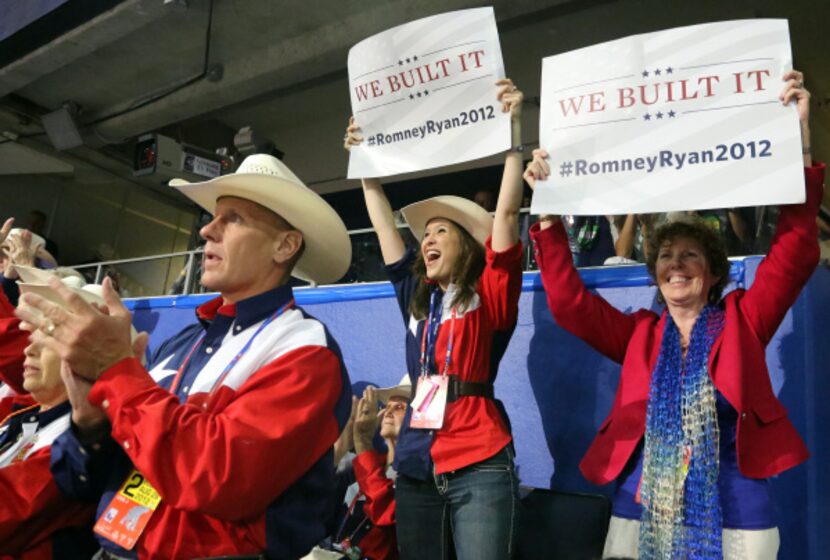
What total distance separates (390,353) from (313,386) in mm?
2169

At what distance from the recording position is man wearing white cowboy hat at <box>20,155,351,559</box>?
1.31 m

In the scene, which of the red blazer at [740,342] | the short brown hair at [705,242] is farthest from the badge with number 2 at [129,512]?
the short brown hair at [705,242]

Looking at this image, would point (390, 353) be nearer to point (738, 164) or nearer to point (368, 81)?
point (368, 81)

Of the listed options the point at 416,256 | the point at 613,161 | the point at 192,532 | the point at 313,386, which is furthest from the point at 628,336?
the point at 192,532

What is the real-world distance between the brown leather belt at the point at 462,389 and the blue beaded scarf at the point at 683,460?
52 centimetres

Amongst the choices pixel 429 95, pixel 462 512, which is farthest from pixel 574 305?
pixel 429 95

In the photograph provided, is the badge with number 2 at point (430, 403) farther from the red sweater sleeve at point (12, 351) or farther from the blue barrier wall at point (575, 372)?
the red sweater sleeve at point (12, 351)

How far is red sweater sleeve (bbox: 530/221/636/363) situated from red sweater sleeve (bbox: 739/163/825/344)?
398mm

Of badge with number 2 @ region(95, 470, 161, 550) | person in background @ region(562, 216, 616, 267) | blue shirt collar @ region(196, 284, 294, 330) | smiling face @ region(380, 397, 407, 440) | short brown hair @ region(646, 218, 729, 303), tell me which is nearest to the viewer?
badge with number 2 @ region(95, 470, 161, 550)

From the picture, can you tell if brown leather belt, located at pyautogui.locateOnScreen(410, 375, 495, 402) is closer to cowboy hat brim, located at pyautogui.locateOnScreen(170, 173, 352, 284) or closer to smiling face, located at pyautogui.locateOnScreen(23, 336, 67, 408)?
cowboy hat brim, located at pyautogui.locateOnScreen(170, 173, 352, 284)

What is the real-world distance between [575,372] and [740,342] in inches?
42.5

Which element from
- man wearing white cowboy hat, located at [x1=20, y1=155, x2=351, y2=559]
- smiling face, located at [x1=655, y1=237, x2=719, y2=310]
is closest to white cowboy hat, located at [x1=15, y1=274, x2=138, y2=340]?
man wearing white cowboy hat, located at [x1=20, y1=155, x2=351, y2=559]

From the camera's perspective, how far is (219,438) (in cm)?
132

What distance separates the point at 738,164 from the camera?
6.66 ft
